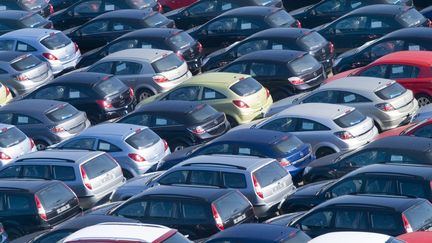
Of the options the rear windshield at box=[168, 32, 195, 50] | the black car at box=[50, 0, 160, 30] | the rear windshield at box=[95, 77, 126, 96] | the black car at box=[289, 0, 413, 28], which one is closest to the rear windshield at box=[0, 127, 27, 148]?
the rear windshield at box=[95, 77, 126, 96]

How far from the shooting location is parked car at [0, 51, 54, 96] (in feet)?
104

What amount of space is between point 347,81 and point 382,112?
116 cm

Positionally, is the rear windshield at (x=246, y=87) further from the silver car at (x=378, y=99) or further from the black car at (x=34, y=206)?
the black car at (x=34, y=206)

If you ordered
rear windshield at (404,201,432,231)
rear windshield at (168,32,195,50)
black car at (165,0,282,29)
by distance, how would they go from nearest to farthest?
rear windshield at (404,201,432,231) < rear windshield at (168,32,195,50) < black car at (165,0,282,29)

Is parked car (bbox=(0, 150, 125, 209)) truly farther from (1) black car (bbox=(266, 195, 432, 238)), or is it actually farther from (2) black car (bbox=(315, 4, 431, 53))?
(2) black car (bbox=(315, 4, 431, 53))

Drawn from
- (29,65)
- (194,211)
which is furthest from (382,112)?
(29,65)

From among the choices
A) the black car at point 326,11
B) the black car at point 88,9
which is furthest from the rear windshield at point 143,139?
the black car at point 88,9

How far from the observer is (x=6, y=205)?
22812 mm

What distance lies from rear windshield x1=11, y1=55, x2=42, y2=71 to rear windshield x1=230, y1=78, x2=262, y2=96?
610 cm

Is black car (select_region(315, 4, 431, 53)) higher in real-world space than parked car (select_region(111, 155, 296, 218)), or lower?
lower

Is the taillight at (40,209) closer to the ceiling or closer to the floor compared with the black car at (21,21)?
closer to the ceiling

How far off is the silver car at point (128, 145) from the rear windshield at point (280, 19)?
8491mm

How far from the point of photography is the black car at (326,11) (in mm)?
Result: 34781

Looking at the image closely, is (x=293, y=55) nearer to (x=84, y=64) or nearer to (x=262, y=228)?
(x=84, y=64)
